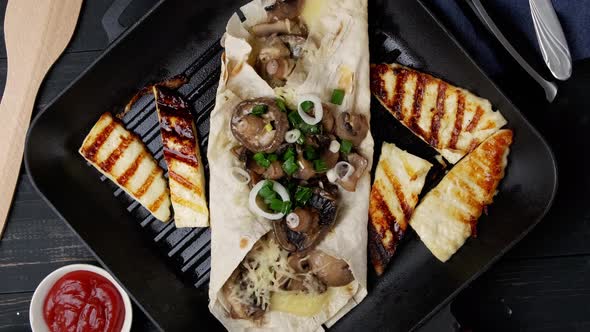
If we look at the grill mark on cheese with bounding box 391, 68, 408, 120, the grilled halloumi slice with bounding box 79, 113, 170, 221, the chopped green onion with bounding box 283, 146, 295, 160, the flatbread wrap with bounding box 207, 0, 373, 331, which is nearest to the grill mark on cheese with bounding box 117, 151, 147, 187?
the grilled halloumi slice with bounding box 79, 113, 170, 221

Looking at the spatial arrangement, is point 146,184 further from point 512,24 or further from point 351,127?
point 512,24

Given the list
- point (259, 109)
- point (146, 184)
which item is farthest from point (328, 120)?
point (146, 184)

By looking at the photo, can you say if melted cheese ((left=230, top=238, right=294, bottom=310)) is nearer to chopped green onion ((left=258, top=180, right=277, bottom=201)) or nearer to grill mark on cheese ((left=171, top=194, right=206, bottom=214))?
chopped green onion ((left=258, top=180, right=277, bottom=201))

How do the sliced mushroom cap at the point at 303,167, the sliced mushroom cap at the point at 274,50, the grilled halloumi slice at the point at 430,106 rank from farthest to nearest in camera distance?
the grilled halloumi slice at the point at 430,106 < the sliced mushroom cap at the point at 274,50 < the sliced mushroom cap at the point at 303,167

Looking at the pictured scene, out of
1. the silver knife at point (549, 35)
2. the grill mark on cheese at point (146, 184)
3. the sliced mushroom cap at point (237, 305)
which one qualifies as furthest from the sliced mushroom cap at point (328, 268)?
the silver knife at point (549, 35)

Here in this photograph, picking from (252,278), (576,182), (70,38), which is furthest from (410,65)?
(70,38)

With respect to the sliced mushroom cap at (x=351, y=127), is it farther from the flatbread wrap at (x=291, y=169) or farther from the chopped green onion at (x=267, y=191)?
the chopped green onion at (x=267, y=191)
